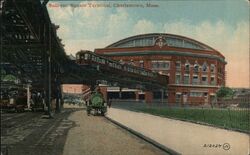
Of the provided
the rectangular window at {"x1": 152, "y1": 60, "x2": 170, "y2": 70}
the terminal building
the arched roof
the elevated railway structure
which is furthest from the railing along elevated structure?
the arched roof

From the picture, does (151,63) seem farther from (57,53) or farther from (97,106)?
(97,106)

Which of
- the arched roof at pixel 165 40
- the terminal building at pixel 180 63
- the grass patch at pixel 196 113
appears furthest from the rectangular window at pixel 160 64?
the arched roof at pixel 165 40

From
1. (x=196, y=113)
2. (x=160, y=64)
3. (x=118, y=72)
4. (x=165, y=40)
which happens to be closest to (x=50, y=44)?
(x=118, y=72)

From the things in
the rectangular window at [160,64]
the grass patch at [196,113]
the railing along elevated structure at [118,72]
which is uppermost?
the rectangular window at [160,64]

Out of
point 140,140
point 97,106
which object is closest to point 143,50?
point 140,140

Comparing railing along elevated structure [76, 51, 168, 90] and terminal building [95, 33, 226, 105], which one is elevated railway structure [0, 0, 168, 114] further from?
terminal building [95, 33, 226, 105]

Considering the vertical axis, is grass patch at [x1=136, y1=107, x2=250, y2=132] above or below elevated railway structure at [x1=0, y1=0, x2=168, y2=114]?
below

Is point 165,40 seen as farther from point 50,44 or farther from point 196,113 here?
point 196,113

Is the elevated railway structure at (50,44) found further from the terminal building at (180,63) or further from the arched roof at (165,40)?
the arched roof at (165,40)

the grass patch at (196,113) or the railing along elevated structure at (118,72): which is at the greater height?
the railing along elevated structure at (118,72)

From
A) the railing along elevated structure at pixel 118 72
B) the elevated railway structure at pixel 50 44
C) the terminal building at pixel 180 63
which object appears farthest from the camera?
the terminal building at pixel 180 63

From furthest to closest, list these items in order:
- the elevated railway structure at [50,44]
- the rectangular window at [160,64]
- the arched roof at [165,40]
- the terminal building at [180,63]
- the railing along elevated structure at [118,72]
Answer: the rectangular window at [160,64] → the terminal building at [180,63] → the railing along elevated structure at [118,72] → the elevated railway structure at [50,44] → the arched roof at [165,40]
